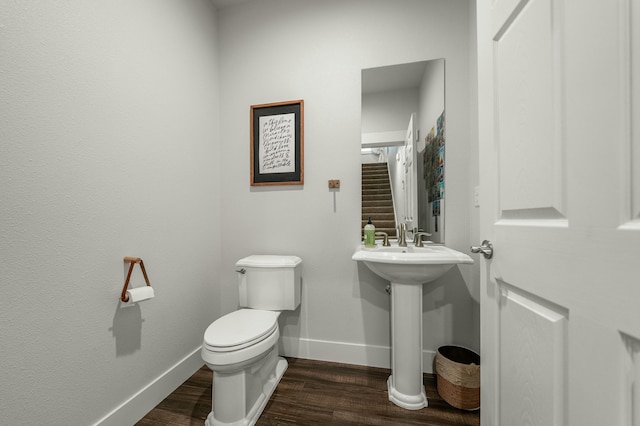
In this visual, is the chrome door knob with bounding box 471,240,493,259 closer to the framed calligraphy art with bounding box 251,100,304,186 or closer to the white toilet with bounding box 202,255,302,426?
the white toilet with bounding box 202,255,302,426

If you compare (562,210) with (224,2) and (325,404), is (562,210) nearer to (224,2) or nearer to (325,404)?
(325,404)

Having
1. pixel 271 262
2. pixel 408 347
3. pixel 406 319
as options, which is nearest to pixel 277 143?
pixel 271 262

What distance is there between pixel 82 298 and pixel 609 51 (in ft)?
5.88

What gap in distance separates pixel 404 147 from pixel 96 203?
1.78 metres

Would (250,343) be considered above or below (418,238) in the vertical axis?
below

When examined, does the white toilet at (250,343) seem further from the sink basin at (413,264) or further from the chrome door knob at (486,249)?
the chrome door knob at (486,249)

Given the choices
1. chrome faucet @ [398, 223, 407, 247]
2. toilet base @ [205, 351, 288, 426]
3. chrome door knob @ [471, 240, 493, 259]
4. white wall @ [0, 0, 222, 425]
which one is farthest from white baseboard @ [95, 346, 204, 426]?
chrome door knob @ [471, 240, 493, 259]

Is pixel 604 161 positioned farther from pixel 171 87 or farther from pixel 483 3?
pixel 171 87

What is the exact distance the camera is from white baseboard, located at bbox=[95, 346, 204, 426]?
120 centimetres

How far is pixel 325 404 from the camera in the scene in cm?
139

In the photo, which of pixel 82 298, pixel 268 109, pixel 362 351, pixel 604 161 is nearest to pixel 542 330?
pixel 604 161

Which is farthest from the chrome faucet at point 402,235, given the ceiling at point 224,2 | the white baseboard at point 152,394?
the ceiling at point 224,2

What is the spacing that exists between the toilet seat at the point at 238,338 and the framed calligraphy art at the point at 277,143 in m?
0.96

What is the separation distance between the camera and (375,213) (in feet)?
5.88
